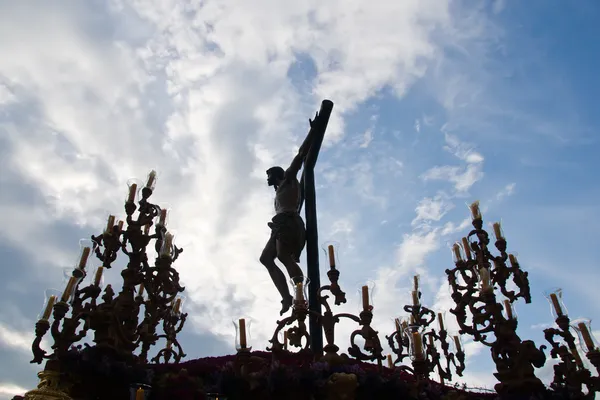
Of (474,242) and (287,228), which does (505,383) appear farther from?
(287,228)

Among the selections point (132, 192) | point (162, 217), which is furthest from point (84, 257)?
point (162, 217)

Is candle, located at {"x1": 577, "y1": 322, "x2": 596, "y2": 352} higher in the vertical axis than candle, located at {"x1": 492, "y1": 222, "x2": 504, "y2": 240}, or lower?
lower

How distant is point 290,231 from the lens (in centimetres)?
834

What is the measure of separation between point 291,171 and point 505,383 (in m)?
5.23

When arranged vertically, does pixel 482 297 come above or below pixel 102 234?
below

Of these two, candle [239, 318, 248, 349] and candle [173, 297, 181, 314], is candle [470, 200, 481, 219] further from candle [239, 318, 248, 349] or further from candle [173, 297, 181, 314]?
candle [173, 297, 181, 314]

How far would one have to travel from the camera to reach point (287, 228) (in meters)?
8.35

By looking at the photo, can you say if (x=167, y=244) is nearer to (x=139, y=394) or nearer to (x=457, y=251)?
(x=139, y=394)

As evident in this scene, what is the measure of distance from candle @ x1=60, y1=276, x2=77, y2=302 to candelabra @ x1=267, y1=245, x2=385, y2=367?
9.32ft

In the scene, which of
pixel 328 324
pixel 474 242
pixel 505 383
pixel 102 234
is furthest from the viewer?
pixel 474 242

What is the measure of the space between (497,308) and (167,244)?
479 cm

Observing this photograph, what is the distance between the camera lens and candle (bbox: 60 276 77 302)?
18.4ft

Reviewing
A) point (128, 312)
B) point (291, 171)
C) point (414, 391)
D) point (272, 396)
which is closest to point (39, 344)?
point (128, 312)

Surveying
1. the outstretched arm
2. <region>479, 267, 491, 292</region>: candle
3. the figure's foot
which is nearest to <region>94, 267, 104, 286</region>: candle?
the figure's foot
